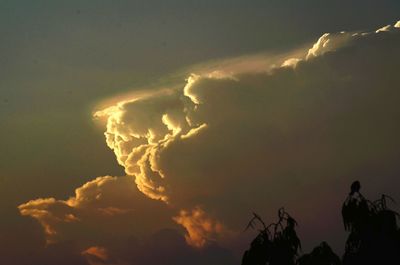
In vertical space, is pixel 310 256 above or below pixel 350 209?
below

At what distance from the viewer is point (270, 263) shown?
76.9 feet

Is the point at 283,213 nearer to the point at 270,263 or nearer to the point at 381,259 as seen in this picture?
the point at 270,263

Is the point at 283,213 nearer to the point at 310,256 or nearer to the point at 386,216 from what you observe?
the point at 310,256

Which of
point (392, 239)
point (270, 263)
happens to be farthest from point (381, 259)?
point (270, 263)

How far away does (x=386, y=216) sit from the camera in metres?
23.0

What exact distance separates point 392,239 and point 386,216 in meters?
0.89

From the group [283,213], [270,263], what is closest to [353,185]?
[283,213]

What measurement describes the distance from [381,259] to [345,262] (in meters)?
1.34

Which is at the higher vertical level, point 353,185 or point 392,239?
point 353,185

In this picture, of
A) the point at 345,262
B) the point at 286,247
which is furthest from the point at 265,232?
the point at 345,262

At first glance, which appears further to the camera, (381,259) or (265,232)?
(265,232)

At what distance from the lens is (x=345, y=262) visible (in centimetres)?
2308

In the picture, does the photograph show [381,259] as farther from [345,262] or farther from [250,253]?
[250,253]

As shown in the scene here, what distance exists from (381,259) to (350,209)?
217cm
